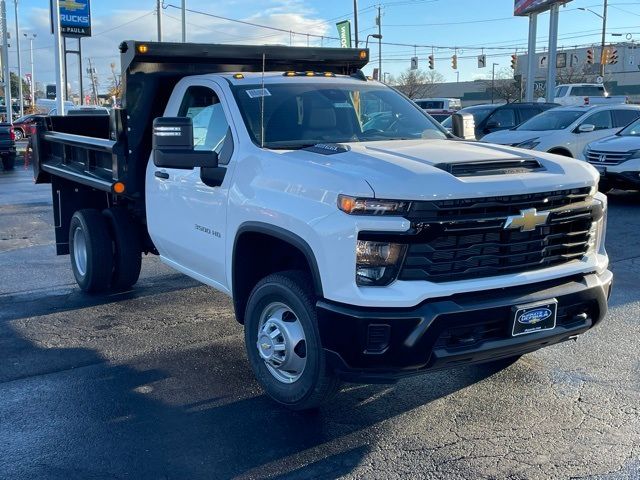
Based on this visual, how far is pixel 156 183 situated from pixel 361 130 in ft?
5.91

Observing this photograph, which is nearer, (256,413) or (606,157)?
(256,413)

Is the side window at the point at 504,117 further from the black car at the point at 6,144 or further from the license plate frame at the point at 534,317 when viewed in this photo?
the black car at the point at 6,144

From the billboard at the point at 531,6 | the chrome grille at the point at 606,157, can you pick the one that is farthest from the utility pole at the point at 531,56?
the chrome grille at the point at 606,157

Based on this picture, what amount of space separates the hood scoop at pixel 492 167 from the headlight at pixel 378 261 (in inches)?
22.6

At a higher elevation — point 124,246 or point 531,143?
point 531,143

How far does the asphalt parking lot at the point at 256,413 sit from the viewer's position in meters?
3.82

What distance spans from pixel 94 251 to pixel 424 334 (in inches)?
176

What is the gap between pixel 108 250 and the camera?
721cm

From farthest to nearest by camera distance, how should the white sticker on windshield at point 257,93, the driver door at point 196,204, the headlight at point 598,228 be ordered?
the white sticker on windshield at point 257,93 < the driver door at point 196,204 < the headlight at point 598,228

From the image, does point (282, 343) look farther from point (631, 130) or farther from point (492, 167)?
point (631, 130)

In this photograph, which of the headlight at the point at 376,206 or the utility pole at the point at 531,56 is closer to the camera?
the headlight at the point at 376,206

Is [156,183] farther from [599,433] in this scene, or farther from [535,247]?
[599,433]

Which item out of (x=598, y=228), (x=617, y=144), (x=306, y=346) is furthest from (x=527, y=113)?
(x=306, y=346)

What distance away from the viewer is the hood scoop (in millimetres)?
3943
